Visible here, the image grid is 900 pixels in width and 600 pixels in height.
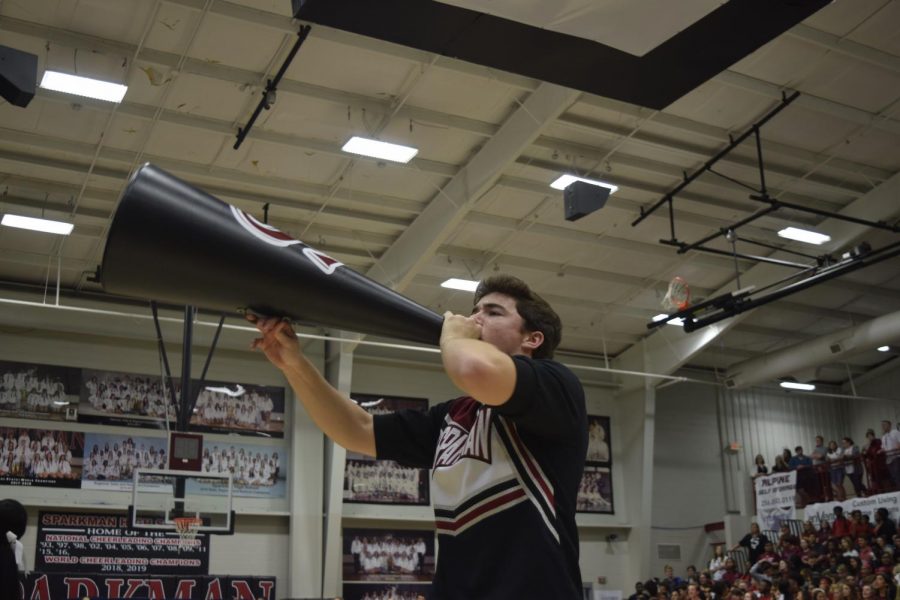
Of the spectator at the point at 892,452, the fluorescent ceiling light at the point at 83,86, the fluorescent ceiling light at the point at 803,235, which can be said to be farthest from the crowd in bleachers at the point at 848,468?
the fluorescent ceiling light at the point at 83,86

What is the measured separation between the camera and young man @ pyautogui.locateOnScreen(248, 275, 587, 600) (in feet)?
7.01

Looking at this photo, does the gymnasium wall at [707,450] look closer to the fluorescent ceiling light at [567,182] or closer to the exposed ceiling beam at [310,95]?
the exposed ceiling beam at [310,95]

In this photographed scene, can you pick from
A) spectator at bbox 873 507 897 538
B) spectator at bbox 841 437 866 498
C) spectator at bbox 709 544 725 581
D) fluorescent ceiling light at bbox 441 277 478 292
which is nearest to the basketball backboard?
fluorescent ceiling light at bbox 441 277 478 292

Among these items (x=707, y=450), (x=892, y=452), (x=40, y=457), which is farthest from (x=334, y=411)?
(x=707, y=450)

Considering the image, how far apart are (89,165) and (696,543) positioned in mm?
15865

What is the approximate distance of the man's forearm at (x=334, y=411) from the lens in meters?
2.75

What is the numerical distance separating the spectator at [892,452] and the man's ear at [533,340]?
725 inches

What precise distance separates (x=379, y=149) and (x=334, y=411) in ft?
37.5

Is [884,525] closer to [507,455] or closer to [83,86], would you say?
[83,86]

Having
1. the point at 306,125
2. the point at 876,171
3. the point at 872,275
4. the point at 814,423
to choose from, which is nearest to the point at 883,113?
the point at 876,171

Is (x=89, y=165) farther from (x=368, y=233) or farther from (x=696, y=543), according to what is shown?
(x=696, y=543)

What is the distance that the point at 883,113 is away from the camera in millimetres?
14500

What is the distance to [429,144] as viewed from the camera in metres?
14.5

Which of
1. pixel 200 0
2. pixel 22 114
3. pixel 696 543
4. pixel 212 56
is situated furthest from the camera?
pixel 696 543
